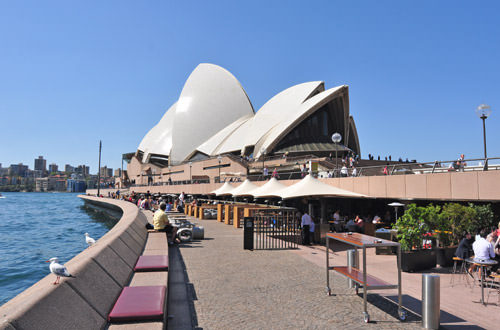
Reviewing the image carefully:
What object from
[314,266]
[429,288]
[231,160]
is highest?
[231,160]

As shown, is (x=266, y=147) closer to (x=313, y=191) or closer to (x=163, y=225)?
(x=313, y=191)

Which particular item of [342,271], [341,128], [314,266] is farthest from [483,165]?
[341,128]

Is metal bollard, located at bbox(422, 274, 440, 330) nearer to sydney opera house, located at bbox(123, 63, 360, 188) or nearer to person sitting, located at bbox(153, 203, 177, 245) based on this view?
person sitting, located at bbox(153, 203, 177, 245)

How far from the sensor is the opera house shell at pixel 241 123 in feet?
150

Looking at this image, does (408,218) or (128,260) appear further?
(408,218)

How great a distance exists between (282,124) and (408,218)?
1535 inches

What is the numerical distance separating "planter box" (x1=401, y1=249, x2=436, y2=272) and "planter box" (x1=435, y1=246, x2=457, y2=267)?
34 cm

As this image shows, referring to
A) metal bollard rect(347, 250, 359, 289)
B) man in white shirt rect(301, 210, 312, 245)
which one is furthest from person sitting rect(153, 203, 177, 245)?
metal bollard rect(347, 250, 359, 289)

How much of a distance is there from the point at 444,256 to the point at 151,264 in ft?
22.1

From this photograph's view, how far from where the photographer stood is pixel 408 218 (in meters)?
8.20

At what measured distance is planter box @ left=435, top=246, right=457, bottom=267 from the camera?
27.4 feet

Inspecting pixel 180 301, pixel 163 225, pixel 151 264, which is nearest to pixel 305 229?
pixel 163 225

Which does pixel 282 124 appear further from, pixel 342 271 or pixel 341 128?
pixel 342 271

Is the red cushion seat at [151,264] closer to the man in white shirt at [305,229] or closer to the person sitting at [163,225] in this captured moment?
the person sitting at [163,225]
